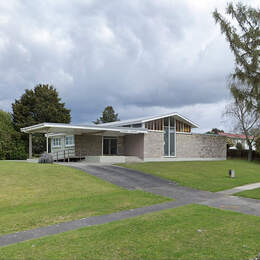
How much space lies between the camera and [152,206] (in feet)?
30.1

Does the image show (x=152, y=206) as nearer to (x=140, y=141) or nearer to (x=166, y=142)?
(x=140, y=141)

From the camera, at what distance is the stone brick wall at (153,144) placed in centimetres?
2606

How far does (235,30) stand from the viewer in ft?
46.2

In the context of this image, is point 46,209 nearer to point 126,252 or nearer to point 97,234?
point 97,234

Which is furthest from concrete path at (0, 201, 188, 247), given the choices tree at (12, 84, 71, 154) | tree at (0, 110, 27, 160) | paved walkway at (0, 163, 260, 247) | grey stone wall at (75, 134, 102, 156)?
tree at (12, 84, 71, 154)

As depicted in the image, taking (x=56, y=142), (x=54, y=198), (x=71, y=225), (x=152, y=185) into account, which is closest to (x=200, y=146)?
(x=56, y=142)

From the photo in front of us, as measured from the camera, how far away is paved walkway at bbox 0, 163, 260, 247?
6419 mm

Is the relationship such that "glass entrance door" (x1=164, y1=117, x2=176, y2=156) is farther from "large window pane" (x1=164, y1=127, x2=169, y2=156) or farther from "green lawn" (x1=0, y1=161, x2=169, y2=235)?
"green lawn" (x1=0, y1=161, x2=169, y2=235)

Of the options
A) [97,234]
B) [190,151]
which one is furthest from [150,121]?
[97,234]

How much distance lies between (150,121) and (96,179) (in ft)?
44.6

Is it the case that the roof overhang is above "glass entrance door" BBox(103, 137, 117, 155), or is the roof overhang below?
above

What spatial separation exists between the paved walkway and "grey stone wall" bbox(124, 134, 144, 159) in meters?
9.19

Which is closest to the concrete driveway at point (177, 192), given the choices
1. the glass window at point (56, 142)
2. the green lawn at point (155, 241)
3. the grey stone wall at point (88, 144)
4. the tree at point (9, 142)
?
the green lawn at point (155, 241)

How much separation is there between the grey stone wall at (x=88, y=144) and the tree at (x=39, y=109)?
15.5 m
